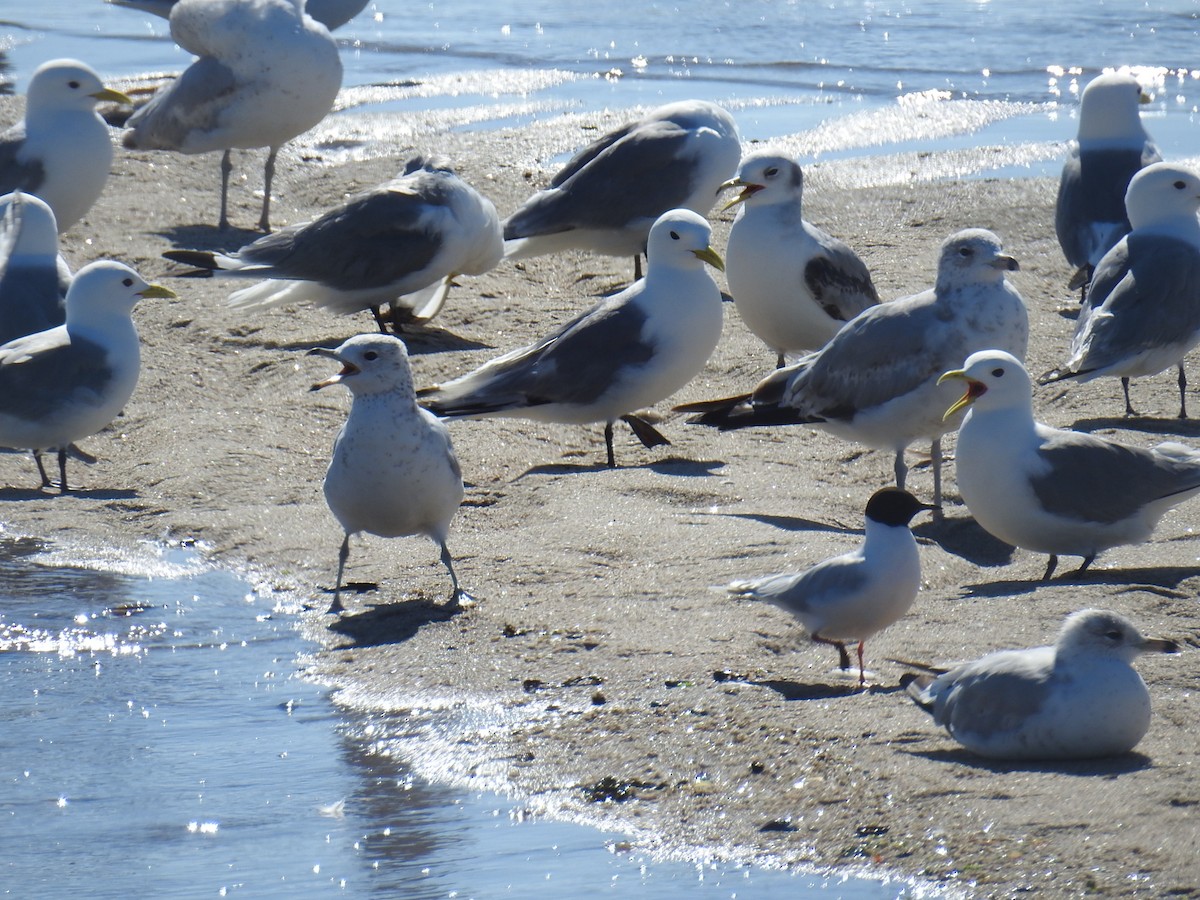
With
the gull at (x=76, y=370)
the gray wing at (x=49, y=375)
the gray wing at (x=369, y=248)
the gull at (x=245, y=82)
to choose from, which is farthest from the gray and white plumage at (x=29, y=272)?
the gull at (x=245, y=82)

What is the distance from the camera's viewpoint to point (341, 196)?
38.4 feet

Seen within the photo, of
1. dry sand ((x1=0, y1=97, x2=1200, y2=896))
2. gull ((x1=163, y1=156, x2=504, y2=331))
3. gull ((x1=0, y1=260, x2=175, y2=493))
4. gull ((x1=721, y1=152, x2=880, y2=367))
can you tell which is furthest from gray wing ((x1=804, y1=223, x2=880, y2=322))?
gull ((x1=0, y1=260, x2=175, y2=493))

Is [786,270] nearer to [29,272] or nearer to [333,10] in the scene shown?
[29,272]

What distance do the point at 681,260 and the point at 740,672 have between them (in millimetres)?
3147

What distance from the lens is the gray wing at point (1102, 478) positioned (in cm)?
572

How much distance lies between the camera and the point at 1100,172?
9547 mm

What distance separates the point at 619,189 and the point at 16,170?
349cm

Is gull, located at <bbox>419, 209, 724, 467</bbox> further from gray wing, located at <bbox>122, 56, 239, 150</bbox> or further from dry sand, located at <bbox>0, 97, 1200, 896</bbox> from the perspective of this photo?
gray wing, located at <bbox>122, 56, 239, 150</bbox>

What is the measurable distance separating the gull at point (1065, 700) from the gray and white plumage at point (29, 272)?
5.32m

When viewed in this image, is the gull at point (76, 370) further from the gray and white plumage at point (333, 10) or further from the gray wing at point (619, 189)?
the gray and white plumage at point (333, 10)

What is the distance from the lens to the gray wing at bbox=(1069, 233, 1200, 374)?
749cm

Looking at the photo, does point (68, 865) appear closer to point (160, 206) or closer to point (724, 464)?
point (724, 464)

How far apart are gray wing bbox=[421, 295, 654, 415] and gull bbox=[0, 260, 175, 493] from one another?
127cm

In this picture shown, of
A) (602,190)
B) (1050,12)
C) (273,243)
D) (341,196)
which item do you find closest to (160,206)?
(341,196)
